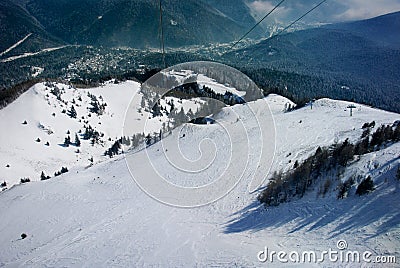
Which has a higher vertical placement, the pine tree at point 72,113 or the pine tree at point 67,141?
the pine tree at point 72,113

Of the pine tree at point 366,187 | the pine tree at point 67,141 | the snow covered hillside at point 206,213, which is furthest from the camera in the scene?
the pine tree at point 67,141

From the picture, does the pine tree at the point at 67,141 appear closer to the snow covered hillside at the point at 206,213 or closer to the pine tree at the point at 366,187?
the snow covered hillside at the point at 206,213

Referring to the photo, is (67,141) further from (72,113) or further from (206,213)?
(206,213)

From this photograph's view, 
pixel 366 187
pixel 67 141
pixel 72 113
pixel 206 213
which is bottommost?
pixel 206 213

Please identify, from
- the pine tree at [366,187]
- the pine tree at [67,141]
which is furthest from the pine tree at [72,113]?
the pine tree at [366,187]

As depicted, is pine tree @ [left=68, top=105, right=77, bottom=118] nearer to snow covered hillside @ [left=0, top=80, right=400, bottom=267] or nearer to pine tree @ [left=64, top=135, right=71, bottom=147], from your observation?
pine tree @ [left=64, top=135, right=71, bottom=147]

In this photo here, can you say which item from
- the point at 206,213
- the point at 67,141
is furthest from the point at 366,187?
the point at 67,141

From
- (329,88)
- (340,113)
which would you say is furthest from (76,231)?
(329,88)

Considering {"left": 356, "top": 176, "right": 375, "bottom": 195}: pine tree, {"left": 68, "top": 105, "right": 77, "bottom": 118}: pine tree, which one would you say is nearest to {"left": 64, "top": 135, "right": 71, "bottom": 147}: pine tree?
{"left": 68, "top": 105, "right": 77, "bottom": 118}: pine tree
